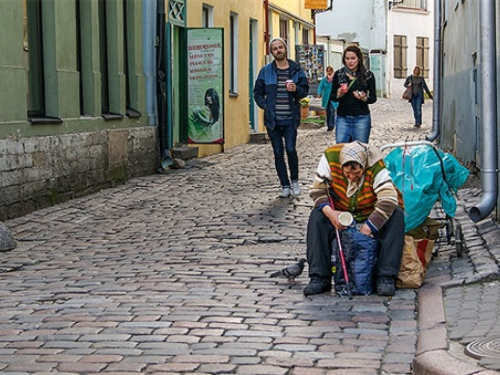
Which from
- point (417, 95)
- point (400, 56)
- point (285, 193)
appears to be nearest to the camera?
point (285, 193)

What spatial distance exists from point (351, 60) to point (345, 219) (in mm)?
5053

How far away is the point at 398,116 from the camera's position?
121 ft

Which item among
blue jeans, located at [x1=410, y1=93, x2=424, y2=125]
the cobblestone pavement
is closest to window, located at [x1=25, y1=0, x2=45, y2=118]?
the cobblestone pavement

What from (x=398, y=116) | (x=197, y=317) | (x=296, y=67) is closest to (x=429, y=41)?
(x=398, y=116)

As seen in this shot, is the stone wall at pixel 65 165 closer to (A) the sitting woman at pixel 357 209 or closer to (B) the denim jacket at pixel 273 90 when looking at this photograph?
(B) the denim jacket at pixel 273 90

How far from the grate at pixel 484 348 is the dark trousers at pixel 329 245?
172 cm

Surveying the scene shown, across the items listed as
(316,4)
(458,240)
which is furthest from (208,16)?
(458,240)

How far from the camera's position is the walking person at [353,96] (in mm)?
12492

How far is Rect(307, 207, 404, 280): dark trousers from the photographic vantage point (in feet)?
24.7

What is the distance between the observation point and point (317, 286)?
7574 millimetres

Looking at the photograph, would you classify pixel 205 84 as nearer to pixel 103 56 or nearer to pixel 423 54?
pixel 103 56

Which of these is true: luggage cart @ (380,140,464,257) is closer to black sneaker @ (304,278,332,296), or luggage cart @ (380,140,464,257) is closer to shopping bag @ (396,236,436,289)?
shopping bag @ (396,236,436,289)

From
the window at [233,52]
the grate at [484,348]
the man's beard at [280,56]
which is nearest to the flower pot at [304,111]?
the window at [233,52]

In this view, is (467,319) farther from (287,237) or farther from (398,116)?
(398,116)
